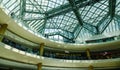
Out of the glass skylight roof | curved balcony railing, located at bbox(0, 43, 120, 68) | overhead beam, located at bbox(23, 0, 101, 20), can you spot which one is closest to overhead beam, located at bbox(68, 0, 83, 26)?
the glass skylight roof

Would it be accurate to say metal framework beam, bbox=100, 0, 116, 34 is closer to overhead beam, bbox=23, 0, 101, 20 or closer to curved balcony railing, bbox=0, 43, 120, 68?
overhead beam, bbox=23, 0, 101, 20

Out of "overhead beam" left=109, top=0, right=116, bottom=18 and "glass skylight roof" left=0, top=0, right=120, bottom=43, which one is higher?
"overhead beam" left=109, top=0, right=116, bottom=18

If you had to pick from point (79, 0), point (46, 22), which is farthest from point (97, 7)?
point (46, 22)

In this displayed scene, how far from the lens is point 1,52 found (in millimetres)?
17094

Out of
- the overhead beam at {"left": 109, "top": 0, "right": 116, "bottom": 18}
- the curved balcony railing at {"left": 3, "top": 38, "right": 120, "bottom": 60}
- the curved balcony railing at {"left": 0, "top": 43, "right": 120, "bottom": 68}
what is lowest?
the curved balcony railing at {"left": 0, "top": 43, "right": 120, "bottom": 68}

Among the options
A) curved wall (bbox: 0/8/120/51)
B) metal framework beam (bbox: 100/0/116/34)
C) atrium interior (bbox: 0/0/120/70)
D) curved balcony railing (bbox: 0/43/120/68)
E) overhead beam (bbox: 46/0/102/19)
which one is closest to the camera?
curved balcony railing (bbox: 0/43/120/68)

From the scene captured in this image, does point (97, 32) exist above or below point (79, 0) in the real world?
below

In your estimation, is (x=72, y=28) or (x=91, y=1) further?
(x=72, y=28)

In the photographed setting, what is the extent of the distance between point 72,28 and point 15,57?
62.6 feet

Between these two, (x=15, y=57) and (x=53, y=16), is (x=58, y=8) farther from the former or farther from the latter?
(x=15, y=57)

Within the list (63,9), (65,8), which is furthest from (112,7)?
(63,9)

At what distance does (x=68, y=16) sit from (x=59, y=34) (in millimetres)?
5169

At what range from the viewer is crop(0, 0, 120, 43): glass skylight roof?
82.4ft

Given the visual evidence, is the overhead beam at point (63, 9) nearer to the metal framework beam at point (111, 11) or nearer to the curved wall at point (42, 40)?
the metal framework beam at point (111, 11)
